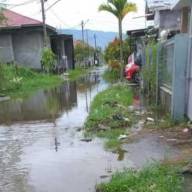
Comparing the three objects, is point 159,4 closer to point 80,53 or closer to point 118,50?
point 118,50

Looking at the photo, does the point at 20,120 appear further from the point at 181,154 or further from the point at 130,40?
the point at 130,40

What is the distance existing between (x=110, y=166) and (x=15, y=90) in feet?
50.0

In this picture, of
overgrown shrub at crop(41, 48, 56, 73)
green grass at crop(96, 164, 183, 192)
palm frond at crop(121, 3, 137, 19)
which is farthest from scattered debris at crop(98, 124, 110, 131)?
overgrown shrub at crop(41, 48, 56, 73)

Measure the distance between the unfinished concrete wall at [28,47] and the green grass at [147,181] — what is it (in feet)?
91.7

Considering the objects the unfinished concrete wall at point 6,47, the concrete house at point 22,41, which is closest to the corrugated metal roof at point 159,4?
the concrete house at point 22,41

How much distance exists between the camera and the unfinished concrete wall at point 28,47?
3253cm

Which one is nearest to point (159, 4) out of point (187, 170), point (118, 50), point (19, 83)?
point (19, 83)

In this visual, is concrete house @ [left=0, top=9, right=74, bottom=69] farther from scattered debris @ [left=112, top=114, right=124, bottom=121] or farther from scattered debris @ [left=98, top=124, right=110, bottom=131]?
scattered debris @ [left=98, top=124, right=110, bottom=131]

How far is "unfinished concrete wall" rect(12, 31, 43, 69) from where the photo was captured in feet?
107

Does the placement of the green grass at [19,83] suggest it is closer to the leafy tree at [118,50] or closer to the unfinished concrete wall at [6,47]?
the unfinished concrete wall at [6,47]

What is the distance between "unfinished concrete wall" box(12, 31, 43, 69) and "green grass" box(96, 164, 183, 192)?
1100 inches

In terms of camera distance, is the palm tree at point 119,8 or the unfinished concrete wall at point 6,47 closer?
the palm tree at point 119,8

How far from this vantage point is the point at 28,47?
1287 inches

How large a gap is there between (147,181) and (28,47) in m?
28.7
